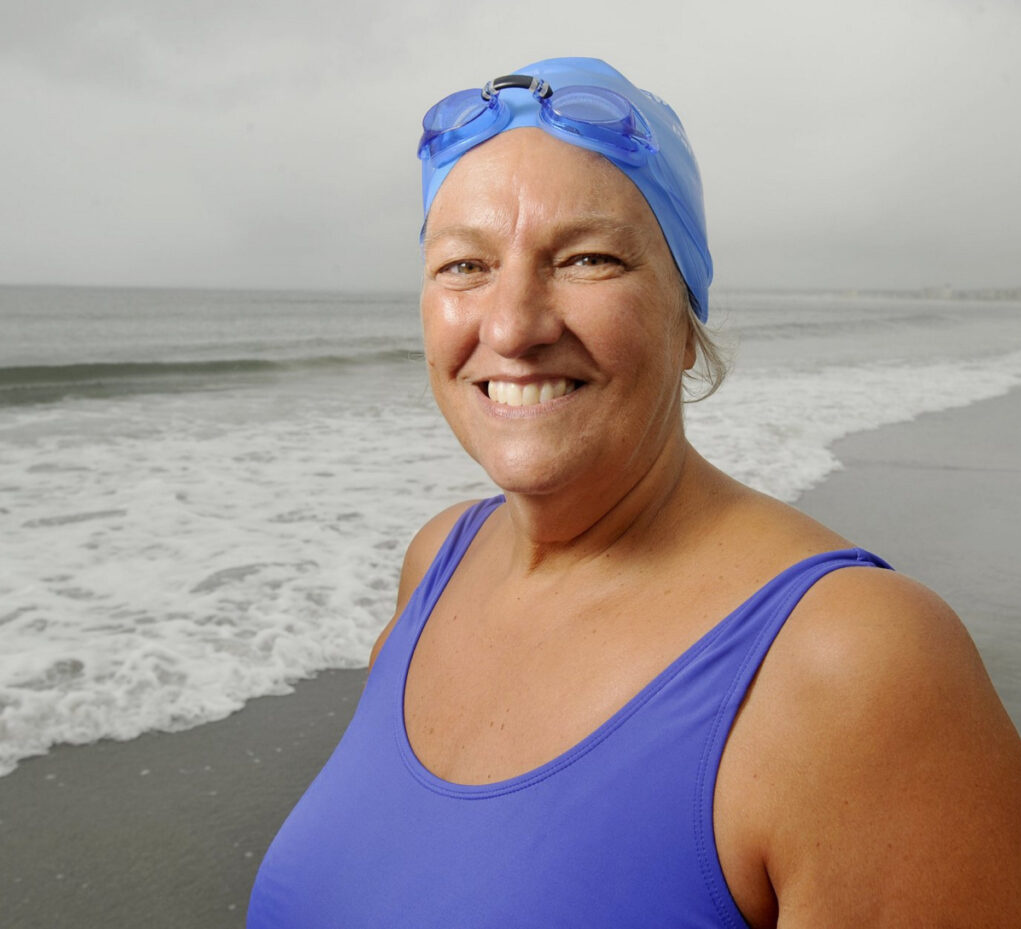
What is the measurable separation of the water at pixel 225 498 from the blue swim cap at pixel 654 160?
31 cm

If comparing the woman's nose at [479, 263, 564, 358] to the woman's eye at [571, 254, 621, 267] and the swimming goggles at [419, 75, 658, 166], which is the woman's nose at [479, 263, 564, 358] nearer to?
the woman's eye at [571, 254, 621, 267]

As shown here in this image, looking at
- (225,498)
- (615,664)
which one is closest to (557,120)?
(615,664)

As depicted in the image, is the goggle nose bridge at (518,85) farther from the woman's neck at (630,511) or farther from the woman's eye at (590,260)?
the woman's neck at (630,511)

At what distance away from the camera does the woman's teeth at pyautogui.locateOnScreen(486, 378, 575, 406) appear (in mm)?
1687

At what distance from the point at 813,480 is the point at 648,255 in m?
7.17

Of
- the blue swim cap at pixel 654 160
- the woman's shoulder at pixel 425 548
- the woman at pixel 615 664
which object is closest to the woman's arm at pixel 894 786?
the woman at pixel 615 664

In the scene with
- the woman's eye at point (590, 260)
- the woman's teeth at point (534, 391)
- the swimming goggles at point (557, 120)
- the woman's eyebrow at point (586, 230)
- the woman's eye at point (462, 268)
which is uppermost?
the swimming goggles at point (557, 120)

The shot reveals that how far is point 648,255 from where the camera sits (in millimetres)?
1706

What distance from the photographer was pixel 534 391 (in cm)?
170

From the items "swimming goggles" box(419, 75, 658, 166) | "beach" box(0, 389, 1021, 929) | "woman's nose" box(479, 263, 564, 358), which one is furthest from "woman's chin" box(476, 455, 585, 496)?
"beach" box(0, 389, 1021, 929)

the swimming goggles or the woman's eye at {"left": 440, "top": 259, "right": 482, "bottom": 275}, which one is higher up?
the swimming goggles

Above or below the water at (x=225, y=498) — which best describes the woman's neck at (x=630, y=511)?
above

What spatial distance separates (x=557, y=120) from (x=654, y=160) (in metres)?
0.19

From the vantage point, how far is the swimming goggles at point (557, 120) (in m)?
1.67
